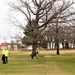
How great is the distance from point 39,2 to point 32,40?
7.85m

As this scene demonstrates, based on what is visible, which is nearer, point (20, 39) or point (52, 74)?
point (52, 74)

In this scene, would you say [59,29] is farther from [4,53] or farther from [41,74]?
[41,74]

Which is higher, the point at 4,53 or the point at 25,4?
the point at 25,4

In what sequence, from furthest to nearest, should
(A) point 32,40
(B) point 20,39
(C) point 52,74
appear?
(B) point 20,39 < (A) point 32,40 < (C) point 52,74

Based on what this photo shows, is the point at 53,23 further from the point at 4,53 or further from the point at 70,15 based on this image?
the point at 4,53

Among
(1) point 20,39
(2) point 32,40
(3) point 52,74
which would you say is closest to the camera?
(3) point 52,74

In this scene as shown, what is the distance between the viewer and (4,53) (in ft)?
118

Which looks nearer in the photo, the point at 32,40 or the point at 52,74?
the point at 52,74

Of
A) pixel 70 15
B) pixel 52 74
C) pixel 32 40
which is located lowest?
A: pixel 52 74

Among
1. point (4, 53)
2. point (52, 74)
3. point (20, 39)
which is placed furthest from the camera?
point (20, 39)

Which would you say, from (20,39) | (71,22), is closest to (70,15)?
(71,22)

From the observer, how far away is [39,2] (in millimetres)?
62500

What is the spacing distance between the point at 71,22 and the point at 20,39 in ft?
34.5

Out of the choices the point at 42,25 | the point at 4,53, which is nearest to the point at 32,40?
the point at 42,25
